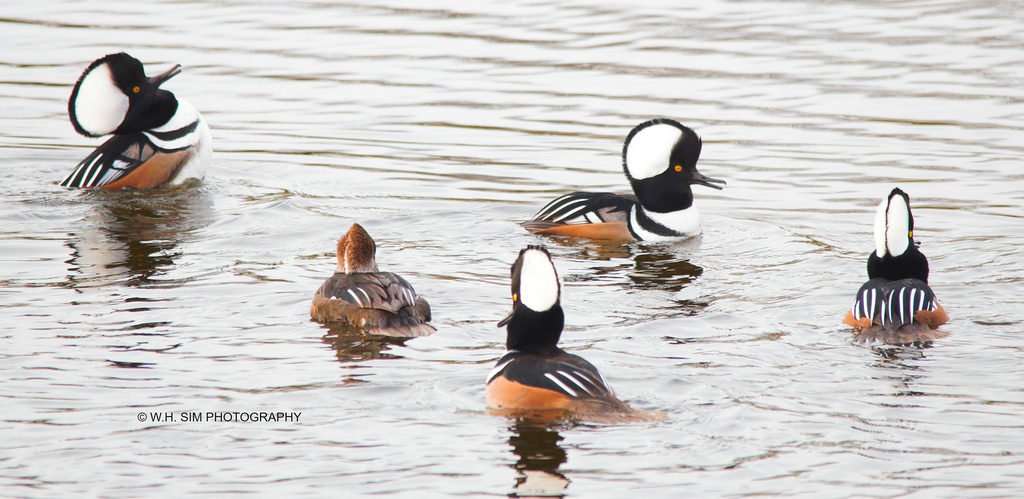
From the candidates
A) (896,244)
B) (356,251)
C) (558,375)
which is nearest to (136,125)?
(356,251)

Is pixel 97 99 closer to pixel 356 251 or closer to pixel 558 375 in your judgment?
pixel 356 251

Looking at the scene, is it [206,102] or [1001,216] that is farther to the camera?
[206,102]

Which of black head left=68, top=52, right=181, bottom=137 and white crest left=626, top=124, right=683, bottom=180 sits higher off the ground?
black head left=68, top=52, right=181, bottom=137

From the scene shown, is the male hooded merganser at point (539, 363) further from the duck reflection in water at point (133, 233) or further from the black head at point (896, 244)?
the duck reflection in water at point (133, 233)

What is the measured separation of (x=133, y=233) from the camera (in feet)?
40.5

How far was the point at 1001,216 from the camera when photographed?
12711 mm

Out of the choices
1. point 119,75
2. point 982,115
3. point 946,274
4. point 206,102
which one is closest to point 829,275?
point 946,274

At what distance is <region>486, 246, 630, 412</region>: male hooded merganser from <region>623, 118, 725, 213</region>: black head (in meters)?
4.76

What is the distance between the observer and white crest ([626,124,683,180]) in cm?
1262

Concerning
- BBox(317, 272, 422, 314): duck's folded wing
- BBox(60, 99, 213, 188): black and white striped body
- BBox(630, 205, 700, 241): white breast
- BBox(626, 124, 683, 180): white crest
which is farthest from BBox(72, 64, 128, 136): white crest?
BBox(317, 272, 422, 314): duck's folded wing

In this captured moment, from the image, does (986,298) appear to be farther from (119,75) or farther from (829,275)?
(119,75)

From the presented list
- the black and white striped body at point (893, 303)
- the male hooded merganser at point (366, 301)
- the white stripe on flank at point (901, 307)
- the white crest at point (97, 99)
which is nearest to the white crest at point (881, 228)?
the black and white striped body at point (893, 303)

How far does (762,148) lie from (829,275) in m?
4.32

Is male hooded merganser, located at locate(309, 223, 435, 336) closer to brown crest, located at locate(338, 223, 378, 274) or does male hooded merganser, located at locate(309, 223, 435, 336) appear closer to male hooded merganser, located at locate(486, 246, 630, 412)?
brown crest, located at locate(338, 223, 378, 274)
